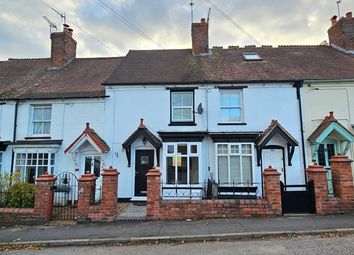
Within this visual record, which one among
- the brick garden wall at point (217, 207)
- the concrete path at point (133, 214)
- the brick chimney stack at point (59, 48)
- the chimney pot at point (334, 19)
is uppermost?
the chimney pot at point (334, 19)

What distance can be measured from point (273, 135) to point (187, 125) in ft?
13.2

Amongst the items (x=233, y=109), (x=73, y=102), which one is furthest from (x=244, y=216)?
(x=73, y=102)

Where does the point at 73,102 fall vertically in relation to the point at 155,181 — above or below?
above

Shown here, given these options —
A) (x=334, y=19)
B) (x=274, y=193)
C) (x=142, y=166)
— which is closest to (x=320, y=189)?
(x=274, y=193)

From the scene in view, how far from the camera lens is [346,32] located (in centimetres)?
1720

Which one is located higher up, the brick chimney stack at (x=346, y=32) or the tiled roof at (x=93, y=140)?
the brick chimney stack at (x=346, y=32)

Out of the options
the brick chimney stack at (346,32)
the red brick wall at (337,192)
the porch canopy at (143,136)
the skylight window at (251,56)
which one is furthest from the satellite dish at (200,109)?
the brick chimney stack at (346,32)

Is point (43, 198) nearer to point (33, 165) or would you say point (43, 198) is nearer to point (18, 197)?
point (18, 197)

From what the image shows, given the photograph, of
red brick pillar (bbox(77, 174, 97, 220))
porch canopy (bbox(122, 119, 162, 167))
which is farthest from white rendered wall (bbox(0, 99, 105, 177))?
red brick pillar (bbox(77, 174, 97, 220))

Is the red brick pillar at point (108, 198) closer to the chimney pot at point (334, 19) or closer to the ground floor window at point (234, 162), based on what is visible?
the ground floor window at point (234, 162)

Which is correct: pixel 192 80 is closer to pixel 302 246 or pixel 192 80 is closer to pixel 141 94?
pixel 141 94

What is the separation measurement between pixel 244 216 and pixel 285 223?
4.45ft

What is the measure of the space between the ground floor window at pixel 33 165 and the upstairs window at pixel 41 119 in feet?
4.18

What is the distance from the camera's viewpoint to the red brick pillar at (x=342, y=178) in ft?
30.8
